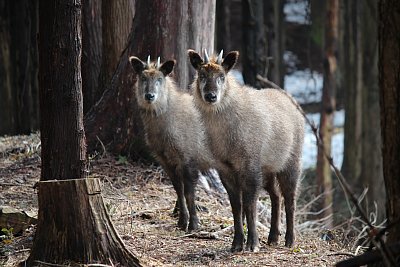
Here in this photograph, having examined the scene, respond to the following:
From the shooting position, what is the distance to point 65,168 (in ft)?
22.7

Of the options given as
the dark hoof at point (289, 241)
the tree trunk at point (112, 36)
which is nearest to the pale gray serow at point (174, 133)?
the dark hoof at point (289, 241)

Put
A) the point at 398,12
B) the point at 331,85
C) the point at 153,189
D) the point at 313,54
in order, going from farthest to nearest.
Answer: the point at 313,54, the point at 331,85, the point at 153,189, the point at 398,12

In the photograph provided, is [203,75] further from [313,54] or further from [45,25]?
[313,54]

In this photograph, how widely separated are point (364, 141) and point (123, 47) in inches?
333

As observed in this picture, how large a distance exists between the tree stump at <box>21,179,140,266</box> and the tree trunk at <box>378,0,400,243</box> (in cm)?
235

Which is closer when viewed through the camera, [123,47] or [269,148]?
[269,148]

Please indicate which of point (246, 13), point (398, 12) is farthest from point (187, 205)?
point (246, 13)

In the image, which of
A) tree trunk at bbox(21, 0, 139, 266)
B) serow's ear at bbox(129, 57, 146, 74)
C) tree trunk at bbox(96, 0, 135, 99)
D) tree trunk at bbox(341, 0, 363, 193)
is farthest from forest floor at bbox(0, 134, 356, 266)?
tree trunk at bbox(341, 0, 363, 193)

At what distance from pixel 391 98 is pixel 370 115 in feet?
46.2

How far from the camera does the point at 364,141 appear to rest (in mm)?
18797

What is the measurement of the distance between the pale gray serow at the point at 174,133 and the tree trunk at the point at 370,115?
9.35 m

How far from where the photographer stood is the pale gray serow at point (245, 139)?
799cm

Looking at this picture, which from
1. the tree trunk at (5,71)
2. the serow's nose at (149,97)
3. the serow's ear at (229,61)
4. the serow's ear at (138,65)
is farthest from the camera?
the tree trunk at (5,71)

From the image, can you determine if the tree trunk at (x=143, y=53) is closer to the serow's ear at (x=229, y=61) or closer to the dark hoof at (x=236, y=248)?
the serow's ear at (x=229, y=61)
